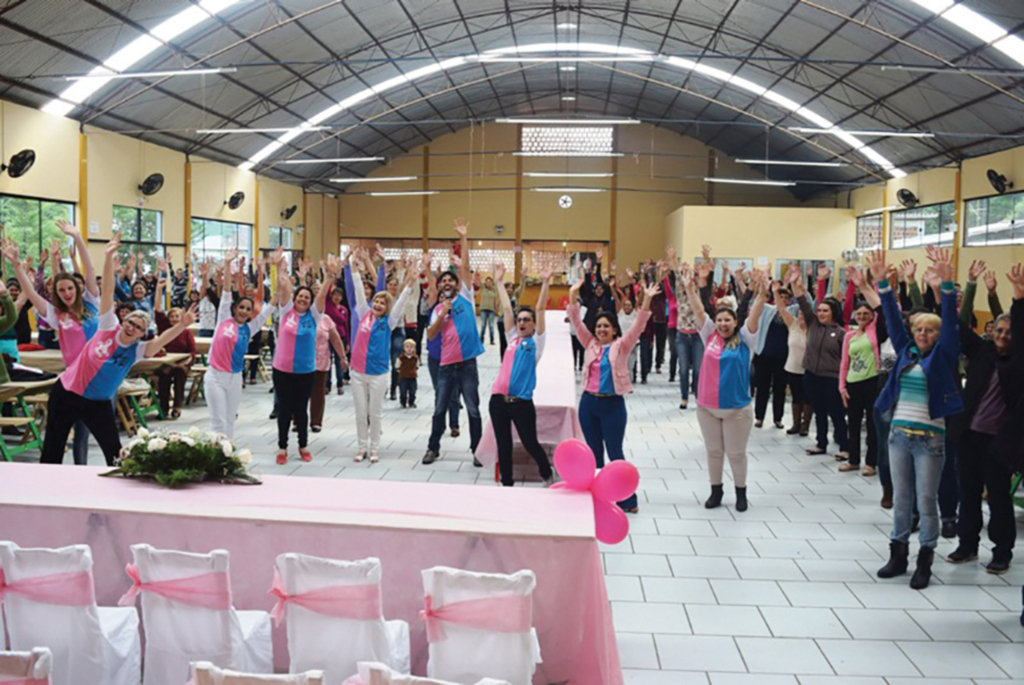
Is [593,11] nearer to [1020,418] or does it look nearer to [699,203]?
[699,203]

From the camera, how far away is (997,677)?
3664mm

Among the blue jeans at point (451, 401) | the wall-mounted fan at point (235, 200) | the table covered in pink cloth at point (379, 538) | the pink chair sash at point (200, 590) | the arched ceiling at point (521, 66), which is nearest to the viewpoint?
the pink chair sash at point (200, 590)

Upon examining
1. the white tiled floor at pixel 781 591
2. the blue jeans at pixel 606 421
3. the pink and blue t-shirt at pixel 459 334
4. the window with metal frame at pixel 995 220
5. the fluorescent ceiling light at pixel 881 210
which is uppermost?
the fluorescent ceiling light at pixel 881 210

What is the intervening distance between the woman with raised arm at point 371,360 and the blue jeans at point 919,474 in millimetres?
4128

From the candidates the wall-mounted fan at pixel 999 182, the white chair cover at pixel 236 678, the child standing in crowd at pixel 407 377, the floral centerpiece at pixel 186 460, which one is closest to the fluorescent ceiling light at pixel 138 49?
the child standing in crowd at pixel 407 377

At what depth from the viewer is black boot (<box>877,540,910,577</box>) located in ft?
16.0

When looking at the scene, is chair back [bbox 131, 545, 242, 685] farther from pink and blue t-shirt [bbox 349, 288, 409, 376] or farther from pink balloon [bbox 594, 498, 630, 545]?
pink and blue t-shirt [bbox 349, 288, 409, 376]

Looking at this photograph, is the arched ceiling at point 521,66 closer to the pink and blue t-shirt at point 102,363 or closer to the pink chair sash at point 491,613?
the pink and blue t-shirt at point 102,363

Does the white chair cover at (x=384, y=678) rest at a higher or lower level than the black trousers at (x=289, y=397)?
lower


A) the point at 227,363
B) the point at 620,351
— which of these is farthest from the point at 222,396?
the point at 620,351

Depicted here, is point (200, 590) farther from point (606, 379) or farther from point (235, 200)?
point (235, 200)

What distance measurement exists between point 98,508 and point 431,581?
58.1 inches

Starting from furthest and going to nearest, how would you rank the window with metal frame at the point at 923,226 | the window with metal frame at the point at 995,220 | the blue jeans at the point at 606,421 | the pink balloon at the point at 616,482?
the window with metal frame at the point at 923,226
the window with metal frame at the point at 995,220
the blue jeans at the point at 606,421
the pink balloon at the point at 616,482

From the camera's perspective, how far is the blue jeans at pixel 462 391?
7516 mm
